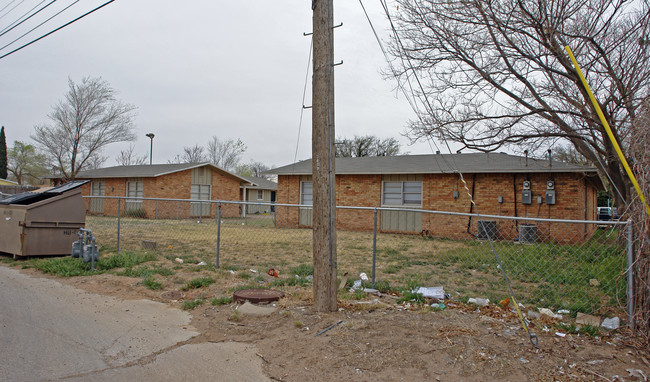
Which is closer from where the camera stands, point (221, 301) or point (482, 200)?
point (221, 301)

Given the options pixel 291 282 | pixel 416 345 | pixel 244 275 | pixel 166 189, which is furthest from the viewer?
pixel 166 189

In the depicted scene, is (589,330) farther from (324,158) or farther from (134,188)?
(134,188)

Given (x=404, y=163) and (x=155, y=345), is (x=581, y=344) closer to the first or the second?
(x=155, y=345)

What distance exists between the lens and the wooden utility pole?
5.11 metres

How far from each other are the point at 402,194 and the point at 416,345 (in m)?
13.1

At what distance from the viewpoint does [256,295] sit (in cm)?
588

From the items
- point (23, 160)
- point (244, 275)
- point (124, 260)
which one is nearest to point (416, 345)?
point (244, 275)

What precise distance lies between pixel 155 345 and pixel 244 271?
3.53 m

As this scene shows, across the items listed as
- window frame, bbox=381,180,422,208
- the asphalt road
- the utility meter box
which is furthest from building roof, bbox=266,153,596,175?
the asphalt road

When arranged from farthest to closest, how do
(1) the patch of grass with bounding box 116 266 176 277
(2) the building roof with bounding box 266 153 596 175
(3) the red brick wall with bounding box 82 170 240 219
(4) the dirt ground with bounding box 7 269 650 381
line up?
1. (3) the red brick wall with bounding box 82 170 240 219
2. (2) the building roof with bounding box 266 153 596 175
3. (1) the patch of grass with bounding box 116 266 176 277
4. (4) the dirt ground with bounding box 7 269 650 381

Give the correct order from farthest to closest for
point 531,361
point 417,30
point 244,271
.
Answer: point 417,30
point 244,271
point 531,361

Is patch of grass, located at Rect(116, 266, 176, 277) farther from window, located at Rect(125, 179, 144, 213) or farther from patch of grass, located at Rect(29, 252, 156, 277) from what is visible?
window, located at Rect(125, 179, 144, 213)

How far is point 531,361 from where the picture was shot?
3.78 metres

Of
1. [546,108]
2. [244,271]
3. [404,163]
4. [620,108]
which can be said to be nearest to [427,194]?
[404,163]
